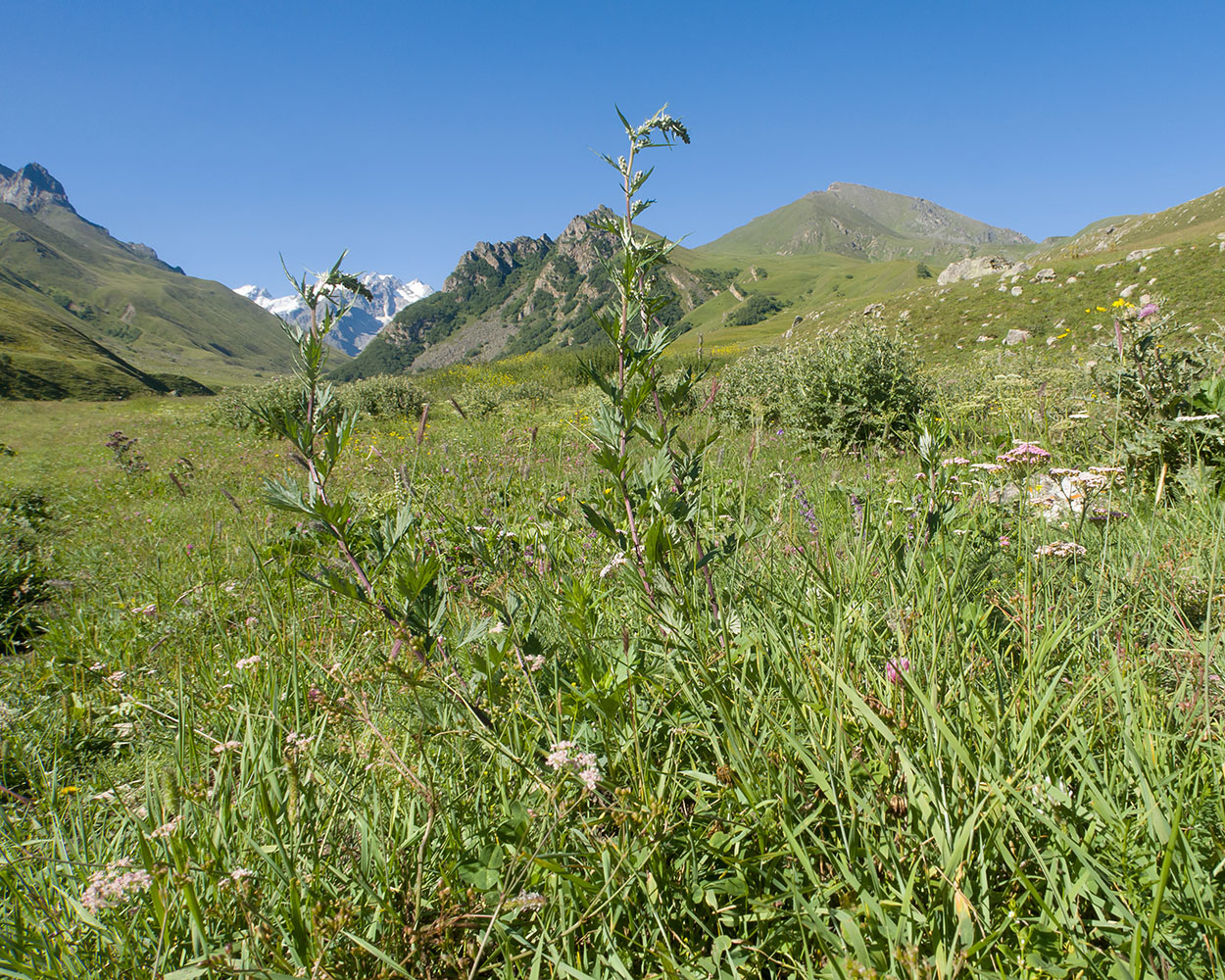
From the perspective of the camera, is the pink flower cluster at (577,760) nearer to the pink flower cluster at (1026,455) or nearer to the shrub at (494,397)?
the pink flower cluster at (1026,455)

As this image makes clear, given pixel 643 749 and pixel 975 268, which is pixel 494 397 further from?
pixel 975 268

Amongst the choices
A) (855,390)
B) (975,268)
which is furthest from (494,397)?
(975,268)

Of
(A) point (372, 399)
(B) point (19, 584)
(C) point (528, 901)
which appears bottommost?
(C) point (528, 901)

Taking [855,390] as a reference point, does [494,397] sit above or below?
above

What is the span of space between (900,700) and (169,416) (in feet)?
101

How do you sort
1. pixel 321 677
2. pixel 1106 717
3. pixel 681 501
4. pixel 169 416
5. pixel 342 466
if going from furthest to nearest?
pixel 169 416, pixel 342 466, pixel 321 677, pixel 681 501, pixel 1106 717

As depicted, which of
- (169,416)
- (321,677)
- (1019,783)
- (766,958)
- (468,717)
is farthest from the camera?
(169,416)

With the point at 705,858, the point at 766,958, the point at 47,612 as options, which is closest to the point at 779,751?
the point at 705,858

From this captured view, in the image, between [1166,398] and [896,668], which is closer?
[896,668]

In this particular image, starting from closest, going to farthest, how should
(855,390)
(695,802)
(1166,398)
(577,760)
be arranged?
1. (577,760)
2. (695,802)
3. (1166,398)
4. (855,390)

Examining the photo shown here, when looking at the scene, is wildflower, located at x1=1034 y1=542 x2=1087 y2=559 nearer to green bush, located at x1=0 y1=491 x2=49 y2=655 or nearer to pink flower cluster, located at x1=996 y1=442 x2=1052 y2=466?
pink flower cluster, located at x1=996 y1=442 x2=1052 y2=466

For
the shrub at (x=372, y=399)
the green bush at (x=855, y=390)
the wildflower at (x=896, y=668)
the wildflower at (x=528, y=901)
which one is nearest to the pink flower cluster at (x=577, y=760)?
the wildflower at (x=528, y=901)

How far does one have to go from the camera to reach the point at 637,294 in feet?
6.50

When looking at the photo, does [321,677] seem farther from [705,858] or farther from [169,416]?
[169,416]
